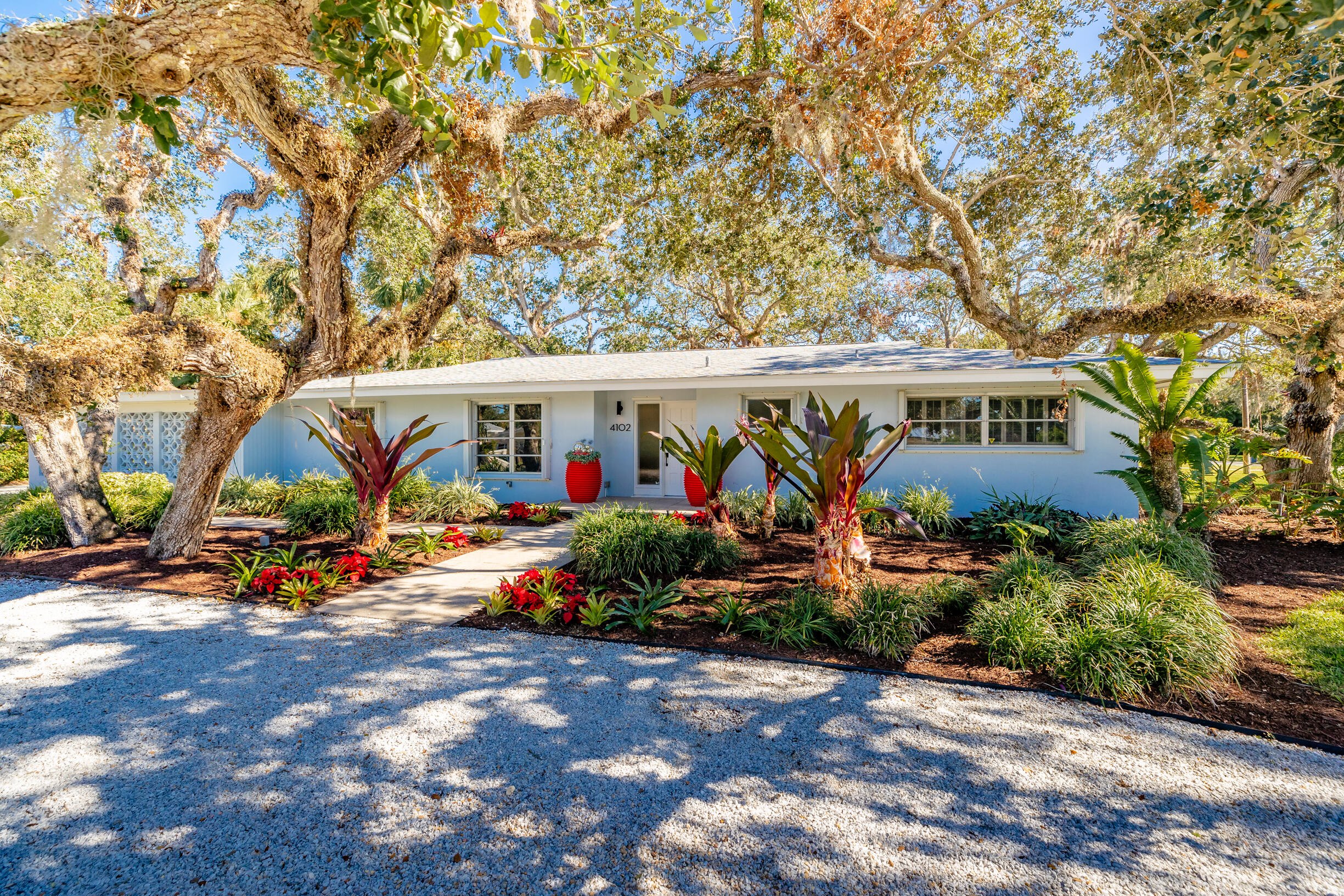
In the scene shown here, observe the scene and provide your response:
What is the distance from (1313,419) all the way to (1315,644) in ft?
21.9

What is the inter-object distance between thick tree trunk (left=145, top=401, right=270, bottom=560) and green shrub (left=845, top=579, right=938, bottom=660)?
Answer: 6596 mm

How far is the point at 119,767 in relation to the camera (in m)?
2.72

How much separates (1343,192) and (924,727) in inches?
333

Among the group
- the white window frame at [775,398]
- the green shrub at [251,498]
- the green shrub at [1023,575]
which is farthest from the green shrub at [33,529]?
the green shrub at [1023,575]

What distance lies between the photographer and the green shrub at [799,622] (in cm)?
427

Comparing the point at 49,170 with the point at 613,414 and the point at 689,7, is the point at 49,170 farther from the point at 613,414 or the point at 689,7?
the point at 613,414

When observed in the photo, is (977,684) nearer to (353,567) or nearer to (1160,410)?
(1160,410)

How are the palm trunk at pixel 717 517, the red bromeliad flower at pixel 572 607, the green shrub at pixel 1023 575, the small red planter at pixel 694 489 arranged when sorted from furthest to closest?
the small red planter at pixel 694 489
the palm trunk at pixel 717 517
the red bromeliad flower at pixel 572 607
the green shrub at pixel 1023 575

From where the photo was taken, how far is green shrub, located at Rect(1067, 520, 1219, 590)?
205 inches

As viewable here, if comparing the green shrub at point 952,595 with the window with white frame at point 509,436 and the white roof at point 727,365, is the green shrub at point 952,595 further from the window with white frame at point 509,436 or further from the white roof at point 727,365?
the window with white frame at point 509,436

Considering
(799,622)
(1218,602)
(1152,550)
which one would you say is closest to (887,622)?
(799,622)

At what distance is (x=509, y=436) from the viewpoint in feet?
40.0

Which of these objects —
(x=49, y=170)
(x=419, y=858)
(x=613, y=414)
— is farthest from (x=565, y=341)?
(x=419, y=858)

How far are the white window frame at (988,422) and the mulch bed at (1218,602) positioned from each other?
219 cm
